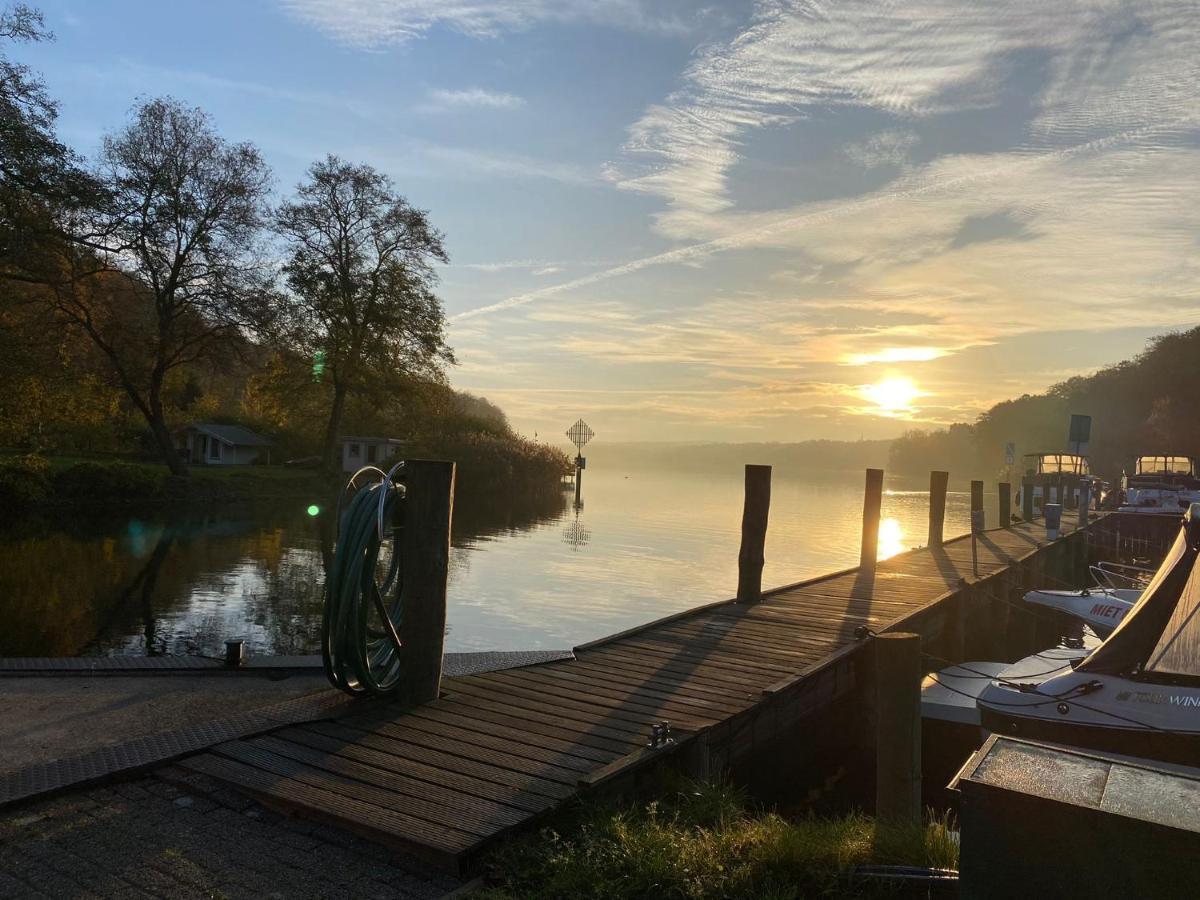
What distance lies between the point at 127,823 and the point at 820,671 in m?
6.25

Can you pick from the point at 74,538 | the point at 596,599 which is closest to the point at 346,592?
the point at 596,599

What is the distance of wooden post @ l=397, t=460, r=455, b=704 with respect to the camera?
22.3 feet

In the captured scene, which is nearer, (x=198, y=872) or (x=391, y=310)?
(x=198, y=872)

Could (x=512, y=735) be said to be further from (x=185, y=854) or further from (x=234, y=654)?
(x=234, y=654)

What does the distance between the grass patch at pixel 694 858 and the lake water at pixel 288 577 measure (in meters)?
8.86

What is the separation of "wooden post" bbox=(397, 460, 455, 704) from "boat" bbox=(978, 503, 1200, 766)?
226 inches

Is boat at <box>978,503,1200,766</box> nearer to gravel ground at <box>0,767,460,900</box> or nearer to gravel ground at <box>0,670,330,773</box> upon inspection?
gravel ground at <box>0,767,460,900</box>

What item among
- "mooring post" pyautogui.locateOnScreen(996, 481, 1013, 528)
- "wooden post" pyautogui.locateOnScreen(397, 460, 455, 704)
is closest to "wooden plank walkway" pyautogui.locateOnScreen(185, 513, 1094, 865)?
"wooden post" pyautogui.locateOnScreen(397, 460, 455, 704)

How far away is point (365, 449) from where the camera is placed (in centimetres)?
5972

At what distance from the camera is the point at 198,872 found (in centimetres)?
425

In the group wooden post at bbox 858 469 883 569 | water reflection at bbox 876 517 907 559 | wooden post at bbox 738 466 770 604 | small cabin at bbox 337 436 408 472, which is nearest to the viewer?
wooden post at bbox 738 466 770 604

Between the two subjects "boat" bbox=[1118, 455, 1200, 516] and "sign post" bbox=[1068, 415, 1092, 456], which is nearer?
"boat" bbox=[1118, 455, 1200, 516]

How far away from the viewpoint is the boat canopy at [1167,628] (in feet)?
25.8

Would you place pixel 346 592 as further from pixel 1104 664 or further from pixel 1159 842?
pixel 1104 664
